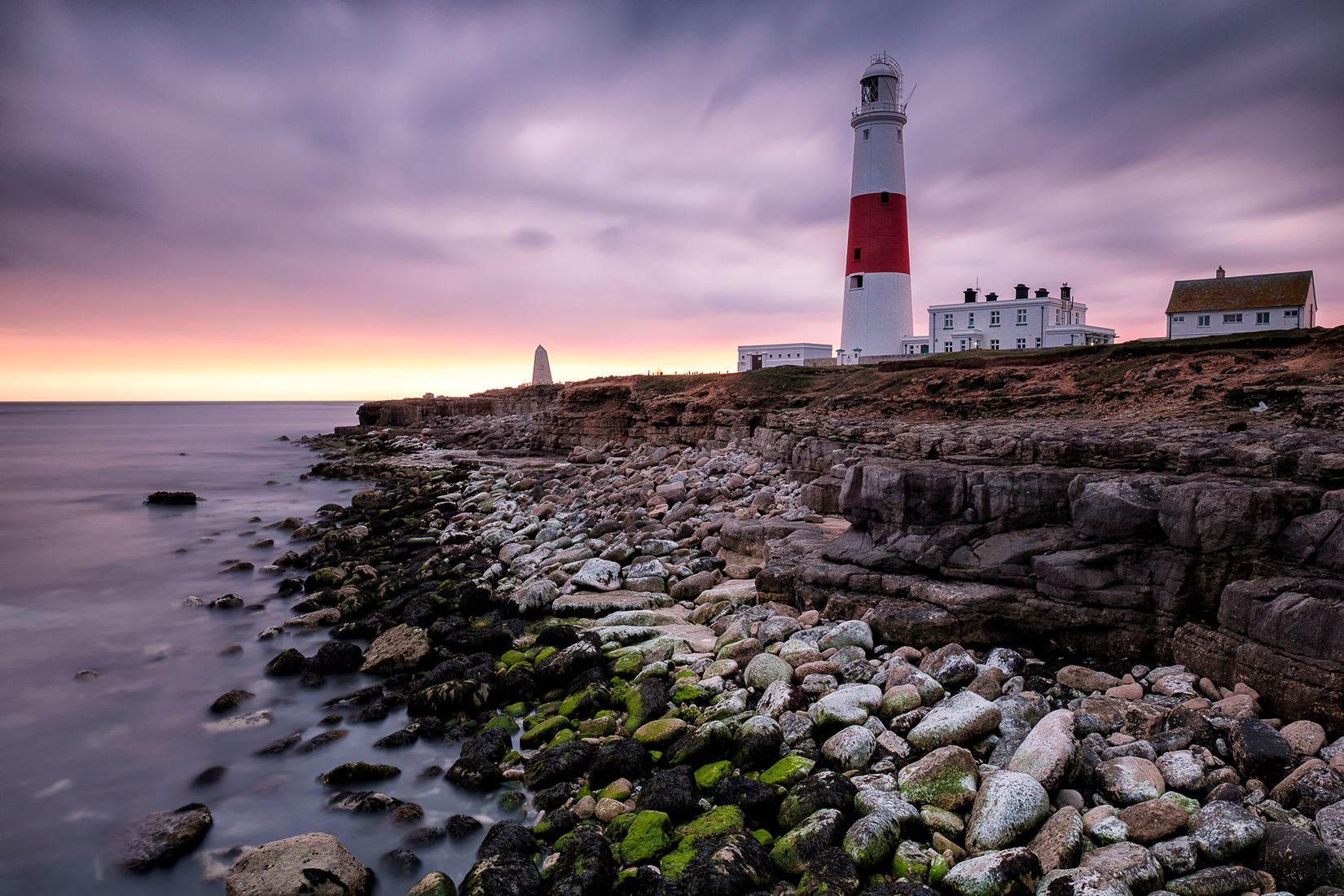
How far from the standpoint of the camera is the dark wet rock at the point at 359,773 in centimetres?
682

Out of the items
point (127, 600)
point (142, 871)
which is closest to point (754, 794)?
point (142, 871)

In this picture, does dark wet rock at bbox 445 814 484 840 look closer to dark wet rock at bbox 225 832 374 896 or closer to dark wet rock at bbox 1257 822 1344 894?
dark wet rock at bbox 225 832 374 896

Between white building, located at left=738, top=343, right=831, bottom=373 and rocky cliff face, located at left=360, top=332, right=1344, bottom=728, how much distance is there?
27.1m

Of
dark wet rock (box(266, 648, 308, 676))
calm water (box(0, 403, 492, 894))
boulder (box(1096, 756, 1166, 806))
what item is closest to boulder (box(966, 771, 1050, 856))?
boulder (box(1096, 756, 1166, 806))

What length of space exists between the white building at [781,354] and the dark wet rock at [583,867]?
3574 cm

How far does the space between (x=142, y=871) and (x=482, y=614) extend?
5.32 m

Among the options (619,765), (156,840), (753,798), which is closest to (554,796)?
(619,765)

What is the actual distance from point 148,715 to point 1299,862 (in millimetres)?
11038

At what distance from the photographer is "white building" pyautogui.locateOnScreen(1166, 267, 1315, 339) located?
2872cm

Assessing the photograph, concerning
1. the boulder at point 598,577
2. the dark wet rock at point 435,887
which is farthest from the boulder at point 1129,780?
the boulder at point 598,577

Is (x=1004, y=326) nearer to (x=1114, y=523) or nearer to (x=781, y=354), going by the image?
(x=781, y=354)

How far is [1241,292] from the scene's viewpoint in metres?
29.9

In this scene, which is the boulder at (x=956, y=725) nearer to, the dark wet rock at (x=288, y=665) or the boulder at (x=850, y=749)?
the boulder at (x=850, y=749)

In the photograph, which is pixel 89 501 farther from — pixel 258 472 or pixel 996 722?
pixel 996 722
